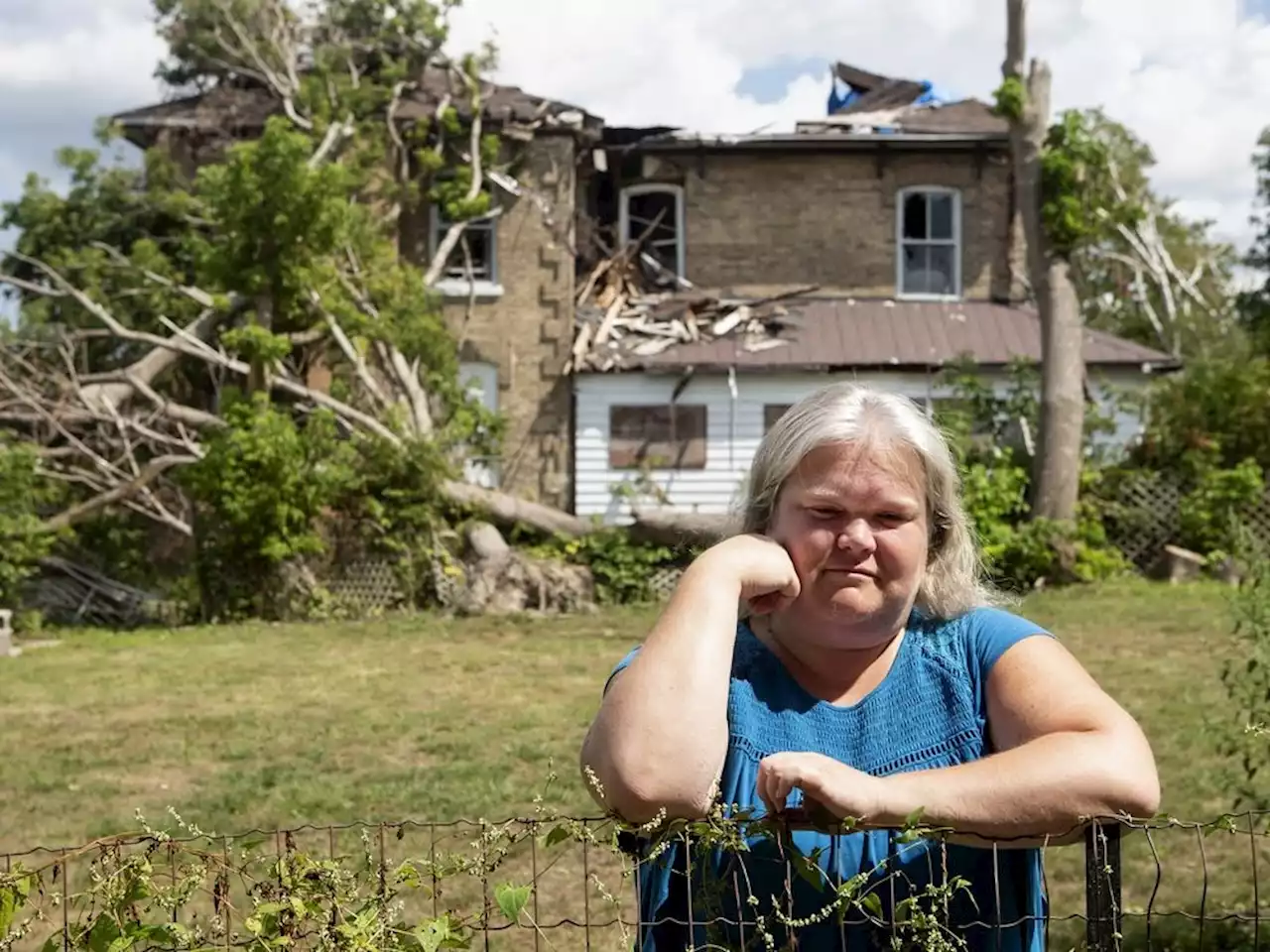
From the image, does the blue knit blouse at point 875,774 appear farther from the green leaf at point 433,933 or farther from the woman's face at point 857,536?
the green leaf at point 433,933

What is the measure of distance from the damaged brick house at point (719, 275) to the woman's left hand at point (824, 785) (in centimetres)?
1851

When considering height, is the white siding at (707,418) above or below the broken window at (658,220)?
below

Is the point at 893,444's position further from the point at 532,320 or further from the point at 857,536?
the point at 532,320

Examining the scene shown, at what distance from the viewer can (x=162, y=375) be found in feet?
65.3

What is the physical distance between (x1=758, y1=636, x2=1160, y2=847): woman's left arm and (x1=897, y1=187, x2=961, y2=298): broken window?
21.2 meters

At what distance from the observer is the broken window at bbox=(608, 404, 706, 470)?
2144 cm

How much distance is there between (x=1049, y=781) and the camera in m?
2.07

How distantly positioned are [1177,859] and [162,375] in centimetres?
1652

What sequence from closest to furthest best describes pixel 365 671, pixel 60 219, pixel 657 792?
pixel 657 792 < pixel 365 671 < pixel 60 219

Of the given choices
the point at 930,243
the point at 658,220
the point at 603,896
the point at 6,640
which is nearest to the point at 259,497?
the point at 6,640

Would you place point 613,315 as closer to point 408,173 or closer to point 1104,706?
point 408,173

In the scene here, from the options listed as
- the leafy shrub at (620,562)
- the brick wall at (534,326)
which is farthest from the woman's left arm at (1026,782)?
the brick wall at (534,326)

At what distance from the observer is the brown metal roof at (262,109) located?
21.5 metres

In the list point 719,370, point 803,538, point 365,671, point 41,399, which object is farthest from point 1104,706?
point 719,370
